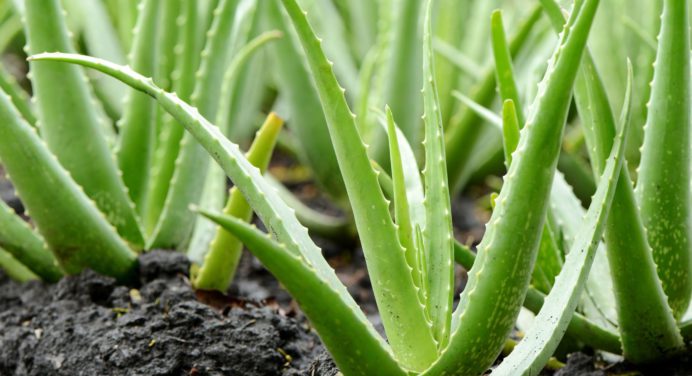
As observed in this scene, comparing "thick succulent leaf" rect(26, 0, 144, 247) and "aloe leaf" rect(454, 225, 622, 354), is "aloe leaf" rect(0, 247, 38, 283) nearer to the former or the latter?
"thick succulent leaf" rect(26, 0, 144, 247)

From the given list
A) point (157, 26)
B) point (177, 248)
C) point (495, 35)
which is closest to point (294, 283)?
point (495, 35)

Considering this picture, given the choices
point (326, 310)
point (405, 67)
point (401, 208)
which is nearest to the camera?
point (326, 310)

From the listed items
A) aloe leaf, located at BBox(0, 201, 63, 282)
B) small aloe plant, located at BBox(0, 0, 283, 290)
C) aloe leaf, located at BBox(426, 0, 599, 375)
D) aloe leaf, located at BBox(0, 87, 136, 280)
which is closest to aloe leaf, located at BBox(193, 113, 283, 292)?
small aloe plant, located at BBox(0, 0, 283, 290)

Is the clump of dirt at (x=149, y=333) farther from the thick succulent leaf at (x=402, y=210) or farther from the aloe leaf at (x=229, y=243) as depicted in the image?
the thick succulent leaf at (x=402, y=210)

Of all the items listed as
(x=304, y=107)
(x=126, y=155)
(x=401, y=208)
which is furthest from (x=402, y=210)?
(x=304, y=107)

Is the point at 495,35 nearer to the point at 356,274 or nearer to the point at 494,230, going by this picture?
the point at 494,230

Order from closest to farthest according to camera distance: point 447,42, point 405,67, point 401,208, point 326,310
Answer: point 326,310 → point 401,208 → point 405,67 → point 447,42

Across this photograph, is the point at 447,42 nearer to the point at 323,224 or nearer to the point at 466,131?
the point at 466,131
